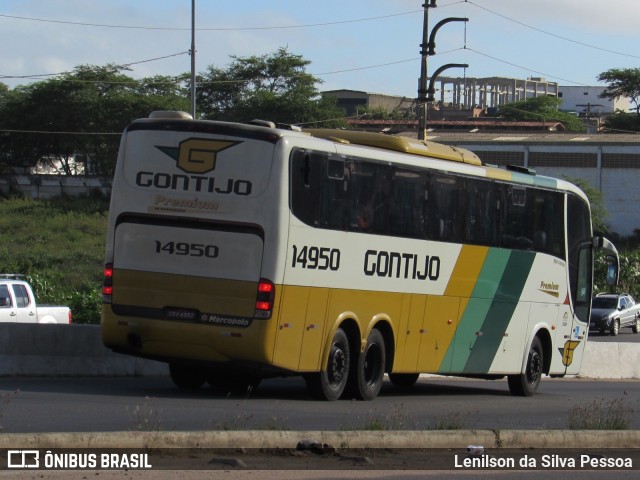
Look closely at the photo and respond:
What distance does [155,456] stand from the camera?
9938 millimetres

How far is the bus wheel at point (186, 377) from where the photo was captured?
16.9 meters

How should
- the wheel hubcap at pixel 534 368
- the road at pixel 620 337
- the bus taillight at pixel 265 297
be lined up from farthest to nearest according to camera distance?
the road at pixel 620 337 → the wheel hubcap at pixel 534 368 → the bus taillight at pixel 265 297

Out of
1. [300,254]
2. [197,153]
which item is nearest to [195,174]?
[197,153]

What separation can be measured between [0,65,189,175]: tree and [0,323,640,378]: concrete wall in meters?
62.9

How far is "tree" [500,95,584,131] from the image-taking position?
13250 cm

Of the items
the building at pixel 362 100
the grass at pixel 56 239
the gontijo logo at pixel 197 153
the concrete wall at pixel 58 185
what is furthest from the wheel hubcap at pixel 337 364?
the building at pixel 362 100

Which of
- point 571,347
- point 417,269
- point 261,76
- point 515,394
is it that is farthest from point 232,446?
point 261,76

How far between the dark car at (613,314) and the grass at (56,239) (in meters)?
21.6

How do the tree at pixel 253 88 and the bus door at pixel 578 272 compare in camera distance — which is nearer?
the bus door at pixel 578 272

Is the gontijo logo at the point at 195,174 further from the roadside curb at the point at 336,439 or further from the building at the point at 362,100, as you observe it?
the building at the point at 362,100

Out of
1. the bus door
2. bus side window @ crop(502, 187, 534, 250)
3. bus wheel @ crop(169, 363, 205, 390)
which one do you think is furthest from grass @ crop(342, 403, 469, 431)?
the bus door

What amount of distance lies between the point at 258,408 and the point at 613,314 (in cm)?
3597

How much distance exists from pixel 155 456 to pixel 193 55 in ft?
115

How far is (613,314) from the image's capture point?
47969 mm
